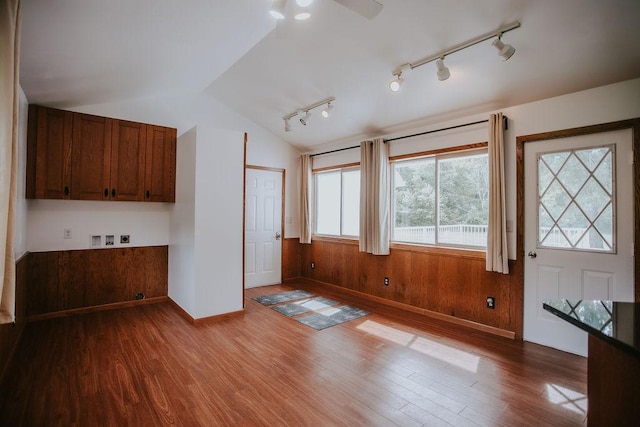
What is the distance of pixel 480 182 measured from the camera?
12.2 feet

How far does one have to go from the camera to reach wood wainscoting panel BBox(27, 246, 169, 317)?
12.2ft

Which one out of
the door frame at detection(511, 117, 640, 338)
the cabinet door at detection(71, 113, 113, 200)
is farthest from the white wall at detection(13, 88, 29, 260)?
the door frame at detection(511, 117, 640, 338)

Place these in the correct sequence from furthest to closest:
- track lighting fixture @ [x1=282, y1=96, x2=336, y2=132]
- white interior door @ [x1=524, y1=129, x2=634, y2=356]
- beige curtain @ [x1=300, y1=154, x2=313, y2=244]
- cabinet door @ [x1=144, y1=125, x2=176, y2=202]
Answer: beige curtain @ [x1=300, y1=154, x2=313, y2=244], cabinet door @ [x1=144, y1=125, x2=176, y2=202], track lighting fixture @ [x1=282, y1=96, x2=336, y2=132], white interior door @ [x1=524, y1=129, x2=634, y2=356]

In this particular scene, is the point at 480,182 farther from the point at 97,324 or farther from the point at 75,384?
the point at 97,324

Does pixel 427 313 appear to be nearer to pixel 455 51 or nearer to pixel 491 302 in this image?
pixel 491 302

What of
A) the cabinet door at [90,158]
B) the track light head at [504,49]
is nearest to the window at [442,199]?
the track light head at [504,49]

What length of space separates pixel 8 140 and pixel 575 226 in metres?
4.31

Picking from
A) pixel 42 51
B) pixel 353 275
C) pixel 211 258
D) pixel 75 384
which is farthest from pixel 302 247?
pixel 42 51

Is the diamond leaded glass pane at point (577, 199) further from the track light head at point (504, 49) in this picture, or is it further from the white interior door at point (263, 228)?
the white interior door at point (263, 228)

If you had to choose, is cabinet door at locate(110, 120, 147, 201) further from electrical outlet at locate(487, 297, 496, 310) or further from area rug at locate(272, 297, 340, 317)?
electrical outlet at locate(487, 297, 496, 310)

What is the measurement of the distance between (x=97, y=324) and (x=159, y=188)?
1833mm

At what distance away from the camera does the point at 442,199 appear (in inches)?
161

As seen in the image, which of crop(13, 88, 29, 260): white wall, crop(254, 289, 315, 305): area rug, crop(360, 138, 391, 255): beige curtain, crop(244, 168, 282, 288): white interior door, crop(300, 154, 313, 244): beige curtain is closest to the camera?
crop(13, 88, 29, 260): white wall

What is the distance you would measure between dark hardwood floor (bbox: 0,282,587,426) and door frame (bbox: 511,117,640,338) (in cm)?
67
